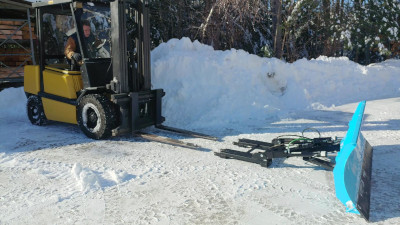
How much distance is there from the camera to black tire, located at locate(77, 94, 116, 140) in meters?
6.47

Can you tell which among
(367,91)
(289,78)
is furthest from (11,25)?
(367,91)

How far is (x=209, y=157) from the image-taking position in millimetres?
5586

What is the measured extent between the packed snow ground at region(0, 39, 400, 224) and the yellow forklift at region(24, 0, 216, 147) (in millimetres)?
356

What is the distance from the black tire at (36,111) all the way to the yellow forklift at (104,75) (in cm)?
23

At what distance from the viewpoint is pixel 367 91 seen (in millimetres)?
10688

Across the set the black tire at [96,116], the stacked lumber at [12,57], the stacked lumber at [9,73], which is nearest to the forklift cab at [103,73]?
the black tire at [96,116]

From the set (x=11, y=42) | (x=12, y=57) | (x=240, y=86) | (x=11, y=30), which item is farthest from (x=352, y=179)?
(x=12, y=57)

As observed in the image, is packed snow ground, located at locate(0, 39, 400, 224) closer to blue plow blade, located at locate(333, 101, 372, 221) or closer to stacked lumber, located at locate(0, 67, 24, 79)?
blue plow blade, located at locate(333, 101, 372, 221)

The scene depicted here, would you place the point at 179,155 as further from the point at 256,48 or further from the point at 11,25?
the point at 11,25

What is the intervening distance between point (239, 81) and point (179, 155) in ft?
14.2

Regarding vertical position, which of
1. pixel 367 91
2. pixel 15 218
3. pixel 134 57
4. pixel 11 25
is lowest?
pixel 15 218

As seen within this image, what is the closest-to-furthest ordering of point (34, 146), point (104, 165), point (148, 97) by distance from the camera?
point (104, 165)
point (34, 146)
point (148, 97)

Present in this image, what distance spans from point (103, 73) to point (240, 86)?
12.5 feet

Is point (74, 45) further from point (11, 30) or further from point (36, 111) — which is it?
point (11, 30)
